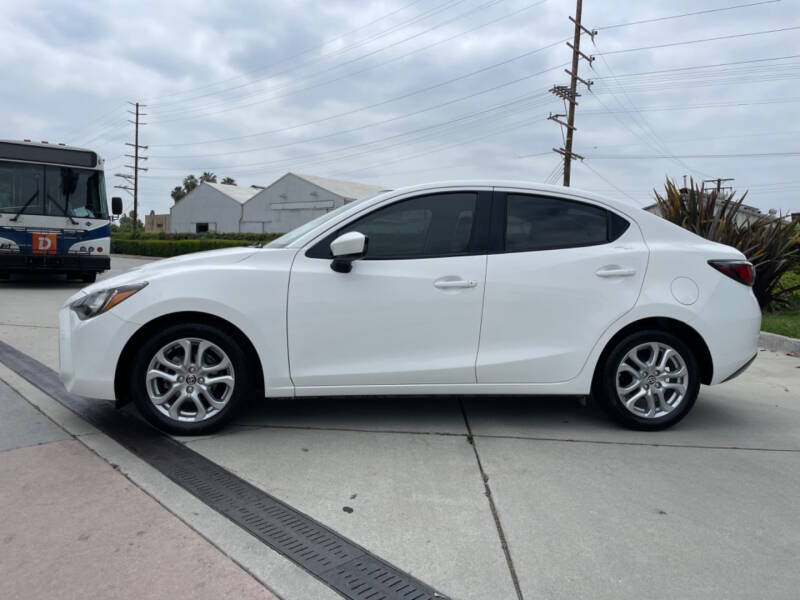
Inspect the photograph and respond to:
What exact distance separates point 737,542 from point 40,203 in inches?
504

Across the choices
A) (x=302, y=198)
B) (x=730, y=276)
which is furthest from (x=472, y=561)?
(x=302, y=198)

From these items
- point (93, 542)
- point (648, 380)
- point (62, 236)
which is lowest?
point (93, 542)

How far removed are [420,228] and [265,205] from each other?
156 ft

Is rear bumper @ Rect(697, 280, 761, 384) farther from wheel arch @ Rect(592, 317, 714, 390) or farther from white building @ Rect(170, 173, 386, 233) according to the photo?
white building @ Rect(170, 173, 386, 233)

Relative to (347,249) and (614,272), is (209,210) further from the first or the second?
(614,272)

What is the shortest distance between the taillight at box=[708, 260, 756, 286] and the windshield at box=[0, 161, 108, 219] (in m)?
11.8

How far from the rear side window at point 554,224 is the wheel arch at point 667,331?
61 cm

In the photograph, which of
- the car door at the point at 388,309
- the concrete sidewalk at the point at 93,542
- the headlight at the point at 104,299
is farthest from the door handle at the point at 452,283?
the concrete sidewalk at the point at 93,542

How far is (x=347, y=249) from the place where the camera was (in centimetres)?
384

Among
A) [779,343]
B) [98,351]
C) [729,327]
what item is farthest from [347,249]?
[779,343]

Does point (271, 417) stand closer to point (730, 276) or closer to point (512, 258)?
point (512, 258)

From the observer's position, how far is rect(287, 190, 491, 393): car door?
13.0 feet

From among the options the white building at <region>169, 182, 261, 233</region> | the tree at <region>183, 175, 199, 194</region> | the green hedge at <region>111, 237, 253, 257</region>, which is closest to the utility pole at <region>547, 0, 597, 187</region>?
the green hedge at <region>111, 237, 253, 257</region>

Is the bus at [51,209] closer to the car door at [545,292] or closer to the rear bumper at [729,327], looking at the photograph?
the car door at [545,292]
